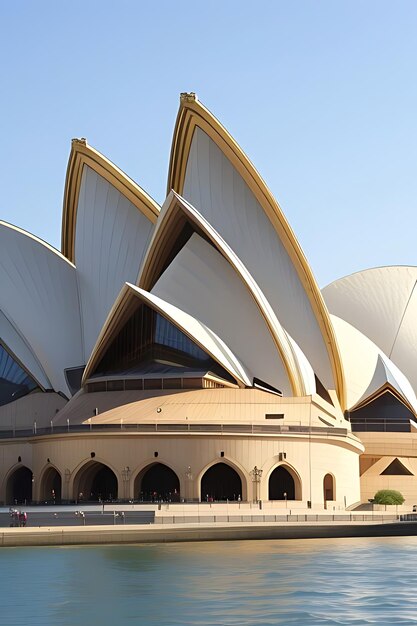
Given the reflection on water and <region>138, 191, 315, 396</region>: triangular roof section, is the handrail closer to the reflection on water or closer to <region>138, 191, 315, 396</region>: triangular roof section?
<region>138, 191, 315, 396</region>: triangular roof section

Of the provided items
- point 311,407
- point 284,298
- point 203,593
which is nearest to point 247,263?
point 284,298

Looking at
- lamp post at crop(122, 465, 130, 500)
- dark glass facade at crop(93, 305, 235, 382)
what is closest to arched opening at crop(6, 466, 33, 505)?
dark glass facade at crop(93, 305, 235, 382)

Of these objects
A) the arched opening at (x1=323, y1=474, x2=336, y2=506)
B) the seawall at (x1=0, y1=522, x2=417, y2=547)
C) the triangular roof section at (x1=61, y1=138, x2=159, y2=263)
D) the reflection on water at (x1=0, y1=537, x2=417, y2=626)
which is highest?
the triangular roof section at (x1=61, y1=138, x2=159, y2=263)

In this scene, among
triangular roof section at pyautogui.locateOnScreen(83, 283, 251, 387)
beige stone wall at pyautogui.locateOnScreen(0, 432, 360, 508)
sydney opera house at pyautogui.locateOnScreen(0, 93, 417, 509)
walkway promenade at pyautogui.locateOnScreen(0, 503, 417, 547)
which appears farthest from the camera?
triangular roof section at pyautogui.locateOnScreen(83, 283, 251, 387)

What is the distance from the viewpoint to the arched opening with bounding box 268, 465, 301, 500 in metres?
47.0

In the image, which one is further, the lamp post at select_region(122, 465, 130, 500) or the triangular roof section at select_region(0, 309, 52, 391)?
the triangular roof section at select_region(0, 309, 52, 391)

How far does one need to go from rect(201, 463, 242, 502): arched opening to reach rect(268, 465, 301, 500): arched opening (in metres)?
1.63

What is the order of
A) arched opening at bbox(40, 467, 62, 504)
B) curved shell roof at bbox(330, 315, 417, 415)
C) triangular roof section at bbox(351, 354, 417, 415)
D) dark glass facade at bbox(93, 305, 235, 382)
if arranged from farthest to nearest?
curved shell roof at bbox(330, 315, 417, 415), triangular roof section at bbox(351, 354, 417, 415), dark glass facade at bbox(93, 305, 235, 382), arched opening at bbox(40, 467, 62, 504)

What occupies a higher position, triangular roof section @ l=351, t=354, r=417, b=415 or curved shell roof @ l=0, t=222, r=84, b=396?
curved shell roof @ l=0, t=222, r=84, b=396

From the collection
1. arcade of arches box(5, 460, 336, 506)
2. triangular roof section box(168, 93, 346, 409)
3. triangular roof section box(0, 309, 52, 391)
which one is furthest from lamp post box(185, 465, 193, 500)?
triangular roof section box(0, 309, 52, 391)

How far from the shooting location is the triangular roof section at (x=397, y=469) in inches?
2309

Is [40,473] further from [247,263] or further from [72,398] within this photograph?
[247,263]

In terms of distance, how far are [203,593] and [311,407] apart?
1039 inches

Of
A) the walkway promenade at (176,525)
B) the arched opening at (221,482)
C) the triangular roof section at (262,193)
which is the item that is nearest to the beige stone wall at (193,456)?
the arched opening at (221,482)
